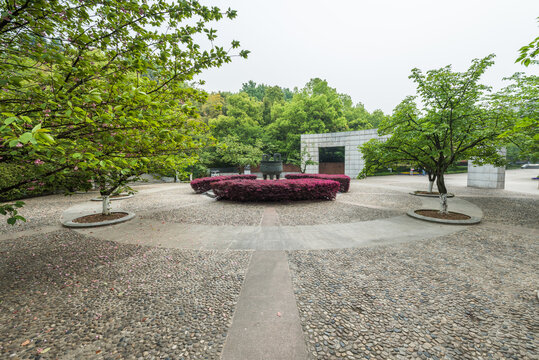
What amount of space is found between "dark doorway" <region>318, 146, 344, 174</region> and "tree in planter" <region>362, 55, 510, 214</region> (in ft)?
61.8

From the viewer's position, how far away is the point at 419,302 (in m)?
2.84

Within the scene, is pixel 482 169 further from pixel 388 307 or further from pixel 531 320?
pixel 388 307

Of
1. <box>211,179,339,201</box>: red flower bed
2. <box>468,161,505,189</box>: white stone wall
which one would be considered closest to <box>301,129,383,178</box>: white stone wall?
<box>468,161,505,189</box>: white stone wall

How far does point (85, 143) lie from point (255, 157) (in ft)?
63.0

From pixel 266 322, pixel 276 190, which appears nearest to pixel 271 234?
pixel 266 322

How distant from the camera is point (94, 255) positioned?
434 centimetres

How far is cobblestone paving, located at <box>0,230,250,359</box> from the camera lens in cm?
217

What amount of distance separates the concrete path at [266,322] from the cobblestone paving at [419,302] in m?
0.15

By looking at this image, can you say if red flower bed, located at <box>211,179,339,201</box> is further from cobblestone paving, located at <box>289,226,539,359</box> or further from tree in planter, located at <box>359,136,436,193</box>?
cobblestone paving, located at <box>289,226,539,359</box>

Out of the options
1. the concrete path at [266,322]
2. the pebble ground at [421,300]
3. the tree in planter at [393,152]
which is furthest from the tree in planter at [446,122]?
the concrete path at [266,322]

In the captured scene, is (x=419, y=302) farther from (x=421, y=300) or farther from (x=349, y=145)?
(x=349, y=145)

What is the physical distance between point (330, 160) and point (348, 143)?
320 inches

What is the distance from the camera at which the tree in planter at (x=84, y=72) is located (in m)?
2.01

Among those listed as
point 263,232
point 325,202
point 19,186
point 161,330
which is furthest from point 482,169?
point 19,186
